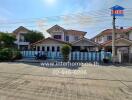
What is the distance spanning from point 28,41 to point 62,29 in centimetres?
1111

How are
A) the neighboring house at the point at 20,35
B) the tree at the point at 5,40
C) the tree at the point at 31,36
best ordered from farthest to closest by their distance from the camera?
1. the tree at the point at 31,36
2. the neighboring house at the point at 20,35
3. the tree at the point at 5,40

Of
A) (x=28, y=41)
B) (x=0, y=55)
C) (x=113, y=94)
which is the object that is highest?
(x=28, y=41)

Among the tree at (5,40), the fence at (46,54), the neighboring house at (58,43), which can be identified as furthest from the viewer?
the tree at (5,40)

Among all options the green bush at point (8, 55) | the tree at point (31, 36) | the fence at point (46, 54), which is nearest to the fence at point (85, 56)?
the fence at point (46, 54)

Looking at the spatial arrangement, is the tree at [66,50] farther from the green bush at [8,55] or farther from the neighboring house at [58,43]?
the green bush at [8,55]

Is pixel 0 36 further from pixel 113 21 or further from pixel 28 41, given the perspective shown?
pixel 113 21

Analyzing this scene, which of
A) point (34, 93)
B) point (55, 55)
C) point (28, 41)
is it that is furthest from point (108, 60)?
point (28, 41)

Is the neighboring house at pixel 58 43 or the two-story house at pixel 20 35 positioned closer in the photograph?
the neighboring house at pixel 58 43

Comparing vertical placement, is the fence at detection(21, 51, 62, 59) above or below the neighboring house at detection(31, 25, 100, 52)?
below

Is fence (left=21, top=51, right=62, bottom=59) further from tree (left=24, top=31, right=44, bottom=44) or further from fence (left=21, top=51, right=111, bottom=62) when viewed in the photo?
tree (left=24, top=31, right=44, bottom=44)

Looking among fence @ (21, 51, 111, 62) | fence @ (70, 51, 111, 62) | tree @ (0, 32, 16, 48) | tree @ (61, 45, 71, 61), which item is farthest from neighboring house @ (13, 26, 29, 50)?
tree @ (61, 45, 71, 61)

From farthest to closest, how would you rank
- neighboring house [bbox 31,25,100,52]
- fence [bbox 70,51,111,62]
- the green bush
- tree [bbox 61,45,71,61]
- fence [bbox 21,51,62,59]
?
1. neighboring house [bbox 31,25,100,52]
2. fence [bbox 21,51,62,59]
3. fence [bbox 70,51,111,62]
4. the green bush
5. tree [bbox 61,45,71,61]

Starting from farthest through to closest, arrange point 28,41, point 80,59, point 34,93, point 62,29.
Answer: point 28,41
point 62,29
point 80,59
point 34,93

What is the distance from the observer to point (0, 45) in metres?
31.4
